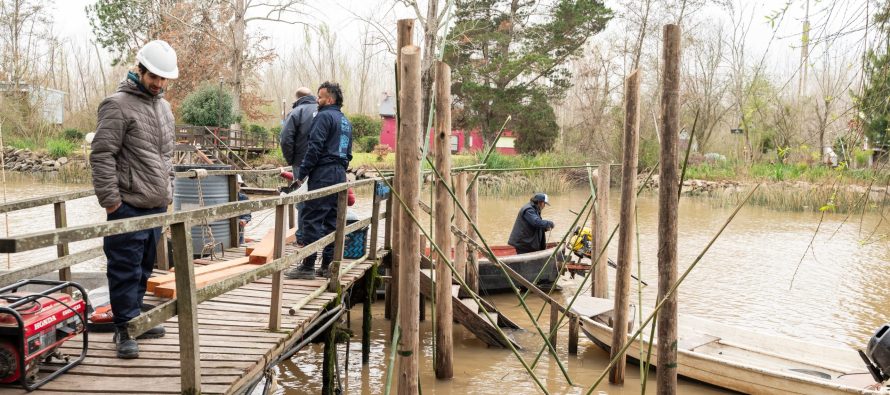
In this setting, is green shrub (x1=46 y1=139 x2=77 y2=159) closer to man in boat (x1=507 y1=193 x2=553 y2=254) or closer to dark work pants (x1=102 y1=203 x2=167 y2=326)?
man in boat (x1=507 y1=193 x2=553 y2=254)

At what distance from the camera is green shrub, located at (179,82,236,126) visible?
1091 inches

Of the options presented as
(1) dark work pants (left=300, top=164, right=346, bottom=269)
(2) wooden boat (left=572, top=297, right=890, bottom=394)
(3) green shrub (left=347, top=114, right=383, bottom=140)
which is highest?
(3) green shrub (left=347, top=114, right=383, bottom=140)

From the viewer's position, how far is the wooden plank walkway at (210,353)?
3.37m

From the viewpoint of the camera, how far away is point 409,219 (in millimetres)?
3600

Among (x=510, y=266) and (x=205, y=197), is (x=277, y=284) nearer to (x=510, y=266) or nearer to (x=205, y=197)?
(x=205, y=197)

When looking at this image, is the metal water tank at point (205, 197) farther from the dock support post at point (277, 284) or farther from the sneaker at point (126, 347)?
the sneaker at point (126, 347)

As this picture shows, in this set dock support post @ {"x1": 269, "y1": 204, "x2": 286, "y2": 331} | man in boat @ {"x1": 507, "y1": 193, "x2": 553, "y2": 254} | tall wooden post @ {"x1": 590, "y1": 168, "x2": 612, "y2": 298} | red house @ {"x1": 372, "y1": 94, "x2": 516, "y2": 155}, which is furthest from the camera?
red house @ {"x1": 372, "y1": 94, "x2": 516, "y2": 155}

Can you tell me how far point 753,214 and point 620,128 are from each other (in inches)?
325

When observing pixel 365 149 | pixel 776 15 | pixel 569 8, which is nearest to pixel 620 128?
Result: pixel 569 8

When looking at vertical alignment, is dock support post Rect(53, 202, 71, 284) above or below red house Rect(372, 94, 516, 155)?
below

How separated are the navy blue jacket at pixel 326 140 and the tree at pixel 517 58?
23503 millimetres

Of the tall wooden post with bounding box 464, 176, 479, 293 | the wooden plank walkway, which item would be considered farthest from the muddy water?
the wooden plank walkway

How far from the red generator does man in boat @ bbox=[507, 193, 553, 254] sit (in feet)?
25.3

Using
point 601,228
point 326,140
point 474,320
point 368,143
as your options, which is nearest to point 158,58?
point 326,140
